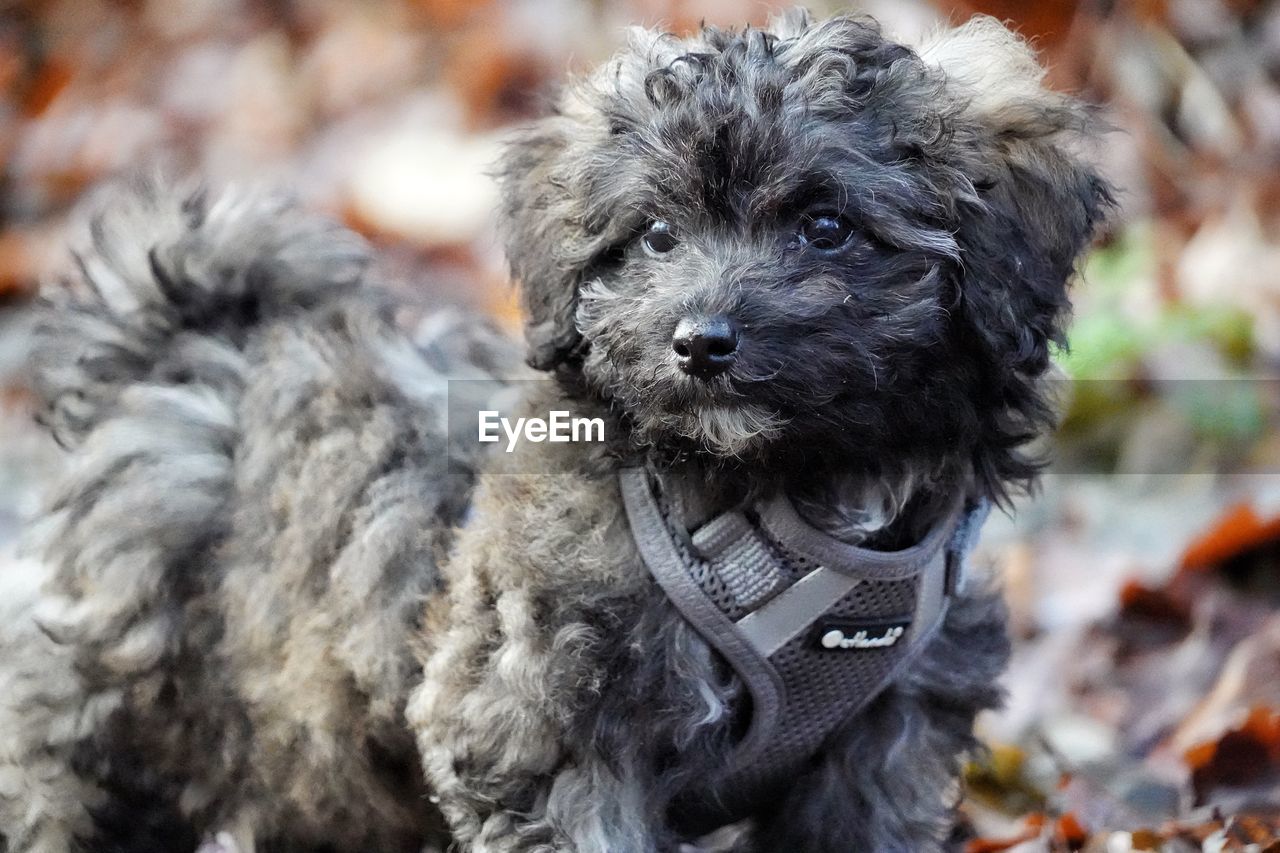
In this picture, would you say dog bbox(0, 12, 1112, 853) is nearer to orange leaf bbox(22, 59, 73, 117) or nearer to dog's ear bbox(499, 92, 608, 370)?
dog's ear bbox(499, 92, 608, 370)

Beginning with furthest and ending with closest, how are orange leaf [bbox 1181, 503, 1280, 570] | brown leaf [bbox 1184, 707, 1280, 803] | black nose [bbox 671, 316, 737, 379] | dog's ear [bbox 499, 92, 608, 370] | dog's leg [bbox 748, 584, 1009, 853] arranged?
orange leaf [bbox 1181, 503, 1280, 570], brown leaf [bbox 1184, 707, 1280, 803], dog's leg [bbox 748, 584, 1009, 853], dog's ear [bbox 499, 92, 608, 370], black nose [bbox 671, 316, 737, 379]

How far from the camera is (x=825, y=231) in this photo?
2615mm

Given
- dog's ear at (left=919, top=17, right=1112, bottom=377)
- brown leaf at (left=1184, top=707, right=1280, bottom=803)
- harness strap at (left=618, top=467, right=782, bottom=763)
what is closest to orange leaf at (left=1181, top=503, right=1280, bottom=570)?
brown leaf at (left=1184, top=707, right=1280, bottom=803)

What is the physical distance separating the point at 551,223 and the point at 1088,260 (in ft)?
3.65

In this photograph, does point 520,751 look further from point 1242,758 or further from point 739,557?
point 1242,758

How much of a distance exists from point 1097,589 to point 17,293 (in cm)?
636

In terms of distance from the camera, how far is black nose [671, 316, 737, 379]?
2.47 meters

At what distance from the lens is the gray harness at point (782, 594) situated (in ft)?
8.91

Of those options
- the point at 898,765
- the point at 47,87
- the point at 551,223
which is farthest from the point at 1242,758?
the point at 47,87

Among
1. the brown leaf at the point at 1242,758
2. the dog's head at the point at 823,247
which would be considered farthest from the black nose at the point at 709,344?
the brown leaf at the point at 1242,758

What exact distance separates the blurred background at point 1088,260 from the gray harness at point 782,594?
828 millimetres

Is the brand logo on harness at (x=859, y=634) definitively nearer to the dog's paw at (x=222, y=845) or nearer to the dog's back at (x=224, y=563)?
the dog's back at (x=224, y=563)

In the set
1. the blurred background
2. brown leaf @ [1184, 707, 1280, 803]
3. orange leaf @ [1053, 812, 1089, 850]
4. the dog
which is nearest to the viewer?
the dog

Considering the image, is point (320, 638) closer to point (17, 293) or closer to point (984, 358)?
point (984, 358)
